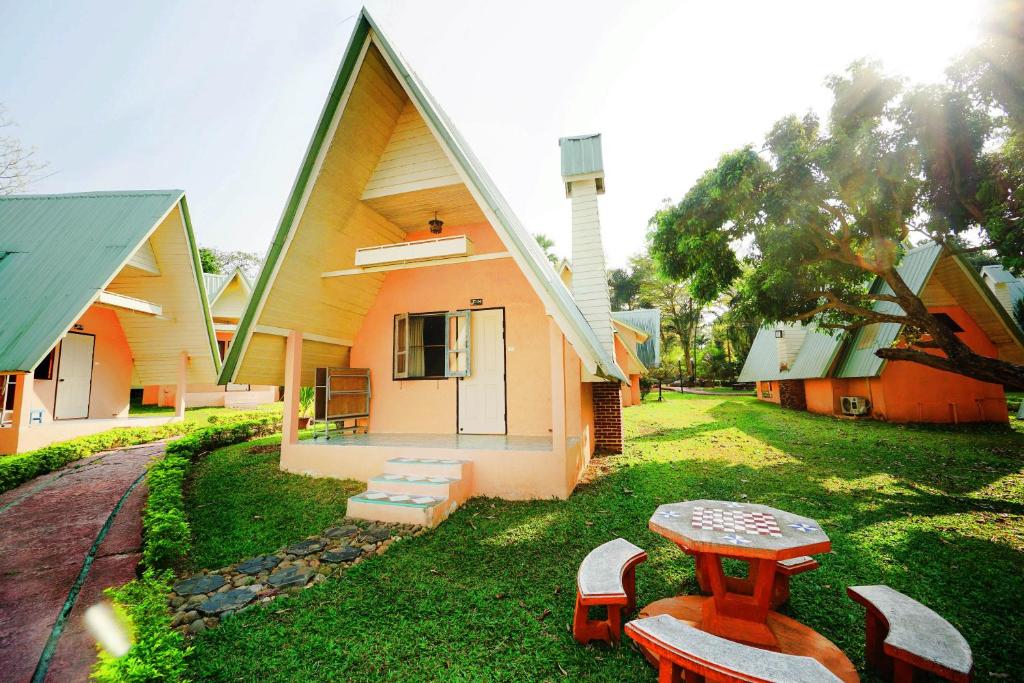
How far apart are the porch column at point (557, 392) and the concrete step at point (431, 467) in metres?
1.33

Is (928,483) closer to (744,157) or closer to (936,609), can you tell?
(936,609)

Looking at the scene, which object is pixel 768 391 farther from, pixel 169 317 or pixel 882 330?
pixel 169 317

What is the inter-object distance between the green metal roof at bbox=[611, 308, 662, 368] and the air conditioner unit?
34.5ft

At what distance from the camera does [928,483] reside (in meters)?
6.05

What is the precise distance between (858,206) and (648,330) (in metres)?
15.9

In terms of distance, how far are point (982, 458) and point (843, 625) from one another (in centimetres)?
760

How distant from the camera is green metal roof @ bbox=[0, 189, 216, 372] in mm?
6875

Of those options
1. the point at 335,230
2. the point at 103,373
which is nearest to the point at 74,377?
the point at 103,373

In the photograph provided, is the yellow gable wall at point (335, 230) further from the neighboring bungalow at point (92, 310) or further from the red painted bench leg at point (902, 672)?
the red painted bench leg at point (902, 672)

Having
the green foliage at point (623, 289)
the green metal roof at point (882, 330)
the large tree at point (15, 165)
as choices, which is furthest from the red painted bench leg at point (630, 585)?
the green foliage at point (623, 289)

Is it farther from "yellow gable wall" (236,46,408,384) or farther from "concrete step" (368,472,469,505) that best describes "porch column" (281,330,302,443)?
"concrete step" (368,472,469,505)

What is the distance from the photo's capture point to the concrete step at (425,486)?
5223mm

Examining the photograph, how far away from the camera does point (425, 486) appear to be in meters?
5.24

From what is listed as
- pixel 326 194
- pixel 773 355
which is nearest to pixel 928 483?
pixel 326 194
